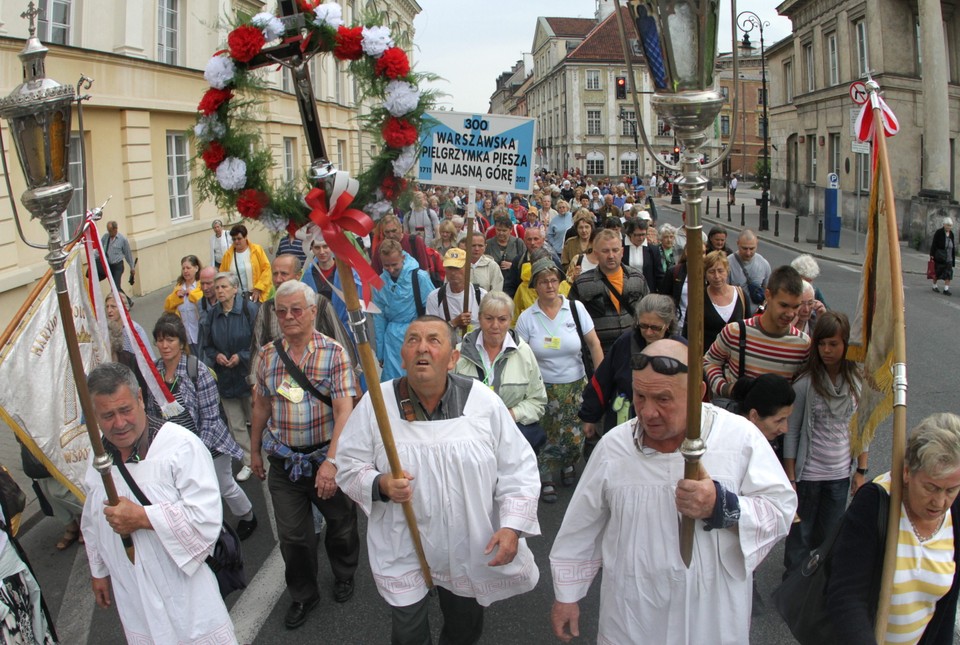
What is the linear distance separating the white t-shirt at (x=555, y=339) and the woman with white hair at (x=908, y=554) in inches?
136

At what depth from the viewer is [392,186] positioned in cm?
376

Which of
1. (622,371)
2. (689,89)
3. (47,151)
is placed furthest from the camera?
(622,371)

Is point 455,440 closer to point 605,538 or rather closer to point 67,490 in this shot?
point 605,538

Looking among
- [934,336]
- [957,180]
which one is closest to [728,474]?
[934,336]

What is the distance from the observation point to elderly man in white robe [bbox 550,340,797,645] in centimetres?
282

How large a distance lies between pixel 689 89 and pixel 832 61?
35008 millimetres

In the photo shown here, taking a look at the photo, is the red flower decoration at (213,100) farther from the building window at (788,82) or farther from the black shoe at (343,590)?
the building window at (788,82)

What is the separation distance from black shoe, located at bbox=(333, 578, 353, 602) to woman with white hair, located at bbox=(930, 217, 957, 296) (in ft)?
46.8

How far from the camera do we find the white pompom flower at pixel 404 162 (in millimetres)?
3711

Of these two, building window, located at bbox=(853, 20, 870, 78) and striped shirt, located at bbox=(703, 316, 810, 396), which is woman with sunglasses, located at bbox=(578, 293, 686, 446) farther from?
building window, located at bbox=(853, 20, 870, 78)

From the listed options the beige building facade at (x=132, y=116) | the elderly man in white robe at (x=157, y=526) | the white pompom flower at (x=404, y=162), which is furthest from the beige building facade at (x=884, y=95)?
the elderly man in white robe at (x=157, y=526)

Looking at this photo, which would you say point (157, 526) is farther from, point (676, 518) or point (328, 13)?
point (328, 13)

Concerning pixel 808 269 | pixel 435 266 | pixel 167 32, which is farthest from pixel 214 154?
pixel 167 32

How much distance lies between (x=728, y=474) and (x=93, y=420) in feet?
7.46
